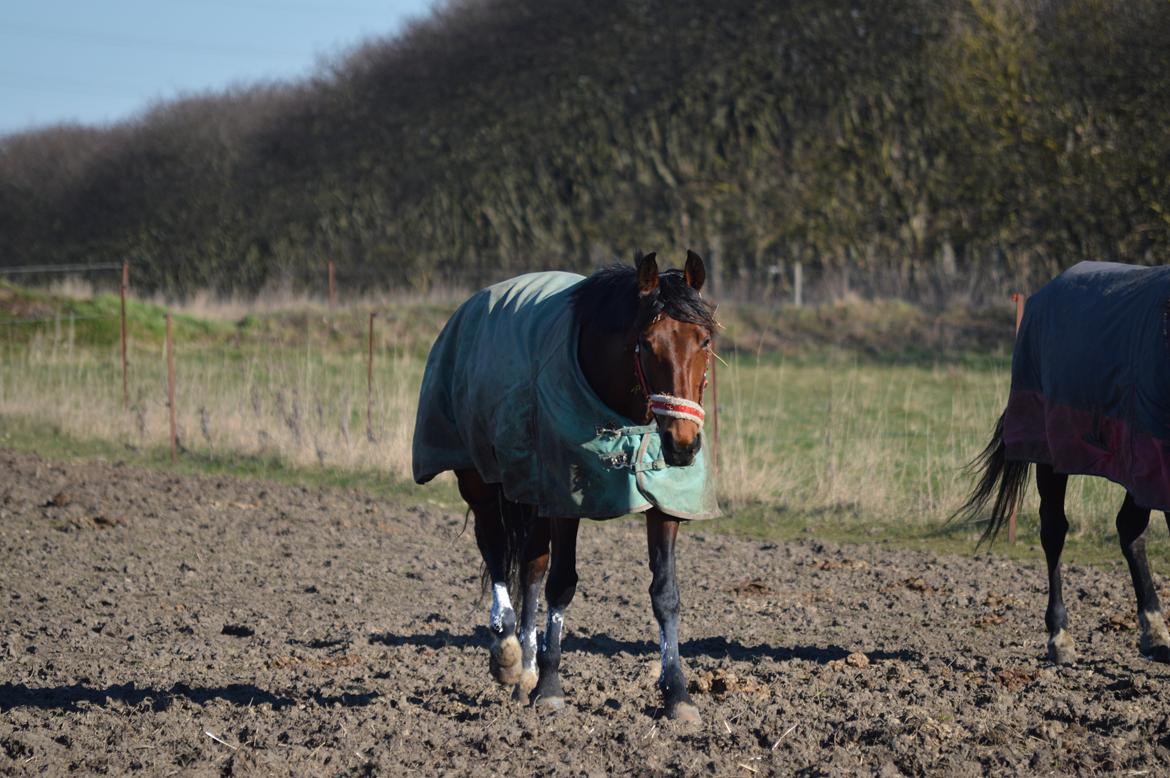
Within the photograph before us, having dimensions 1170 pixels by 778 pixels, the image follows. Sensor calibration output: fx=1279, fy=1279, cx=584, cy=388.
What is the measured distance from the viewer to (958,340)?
1962cm

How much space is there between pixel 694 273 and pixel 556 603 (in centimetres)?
144

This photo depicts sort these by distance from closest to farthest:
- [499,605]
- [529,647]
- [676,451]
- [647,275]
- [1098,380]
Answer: [676,451]
[647,275]
[529,647]
[499,605]
[1098,380]

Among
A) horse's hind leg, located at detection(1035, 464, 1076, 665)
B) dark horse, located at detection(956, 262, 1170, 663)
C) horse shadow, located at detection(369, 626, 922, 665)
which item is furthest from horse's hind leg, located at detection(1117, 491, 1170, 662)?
horse shadow, located at detection(369, 626, 922, 665)

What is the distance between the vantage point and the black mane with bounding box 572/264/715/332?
4.20 meters

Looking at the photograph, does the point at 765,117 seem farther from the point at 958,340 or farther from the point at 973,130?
the point at 958,340

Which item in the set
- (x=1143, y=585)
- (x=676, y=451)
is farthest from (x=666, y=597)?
(x=1143, y=585)

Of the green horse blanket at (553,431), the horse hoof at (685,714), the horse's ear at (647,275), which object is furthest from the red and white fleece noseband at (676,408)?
the horse hoof at (685,714)

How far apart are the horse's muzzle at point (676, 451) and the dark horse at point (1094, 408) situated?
7.22ft

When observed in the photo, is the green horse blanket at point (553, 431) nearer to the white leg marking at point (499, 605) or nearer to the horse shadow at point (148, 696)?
the white leg marking at point (499, 605)

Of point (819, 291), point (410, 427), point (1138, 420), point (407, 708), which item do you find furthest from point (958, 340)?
point (407, 708)

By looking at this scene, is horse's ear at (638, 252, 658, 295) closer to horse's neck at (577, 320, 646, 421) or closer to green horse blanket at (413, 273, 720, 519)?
horse's neck at (577, 320, 646, 421)

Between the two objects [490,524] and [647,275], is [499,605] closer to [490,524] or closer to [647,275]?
[490,524]

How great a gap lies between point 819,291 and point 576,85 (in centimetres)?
1280

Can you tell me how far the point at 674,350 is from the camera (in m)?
4.16
